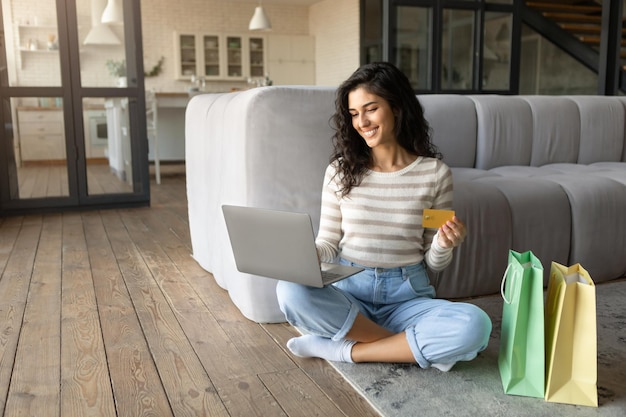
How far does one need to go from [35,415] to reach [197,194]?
145cm

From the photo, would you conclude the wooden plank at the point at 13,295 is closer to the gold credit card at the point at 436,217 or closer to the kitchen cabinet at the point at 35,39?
the gold credit card at the point at 436,217

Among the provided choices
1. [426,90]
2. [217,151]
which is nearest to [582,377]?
[217,151]

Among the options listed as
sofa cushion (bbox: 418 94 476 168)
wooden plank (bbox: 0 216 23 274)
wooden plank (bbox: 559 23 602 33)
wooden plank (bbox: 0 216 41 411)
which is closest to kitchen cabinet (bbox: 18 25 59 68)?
wooden plank (bbox: 0 216 23 274)

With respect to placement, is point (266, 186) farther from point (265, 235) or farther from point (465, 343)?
point (465, 343)

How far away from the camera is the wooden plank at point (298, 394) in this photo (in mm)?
1421

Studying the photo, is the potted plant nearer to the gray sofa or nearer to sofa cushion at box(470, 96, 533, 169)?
the gray sofa

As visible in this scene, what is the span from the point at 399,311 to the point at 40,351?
109cm

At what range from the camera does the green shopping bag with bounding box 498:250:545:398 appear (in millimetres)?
1400

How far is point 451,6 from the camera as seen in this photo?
20.1ft

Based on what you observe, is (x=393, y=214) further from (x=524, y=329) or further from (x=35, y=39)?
(x=35, y=39)

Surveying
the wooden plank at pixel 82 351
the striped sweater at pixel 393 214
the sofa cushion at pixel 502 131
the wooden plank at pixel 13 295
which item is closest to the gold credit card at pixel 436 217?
the striped sweater at pixel 393 214

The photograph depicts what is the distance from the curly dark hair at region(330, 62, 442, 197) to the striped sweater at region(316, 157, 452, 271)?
1.5 inches

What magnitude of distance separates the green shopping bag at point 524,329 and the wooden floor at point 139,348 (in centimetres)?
37

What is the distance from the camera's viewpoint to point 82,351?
1.82 meters
